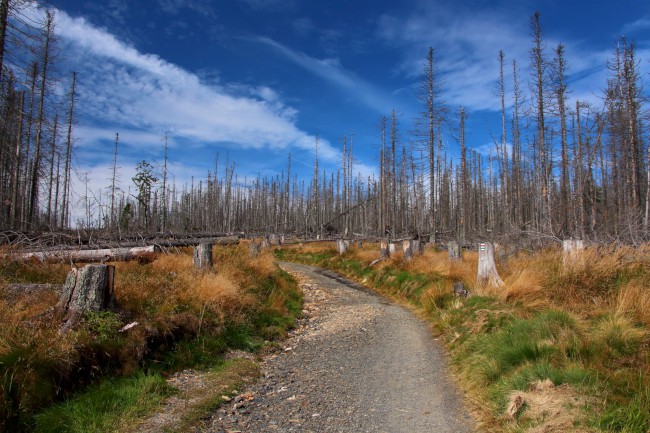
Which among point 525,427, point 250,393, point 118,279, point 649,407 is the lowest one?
point 250,393

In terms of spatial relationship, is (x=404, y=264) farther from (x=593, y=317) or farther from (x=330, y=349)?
(x=593, y=317)

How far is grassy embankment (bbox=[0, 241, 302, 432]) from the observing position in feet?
12.9

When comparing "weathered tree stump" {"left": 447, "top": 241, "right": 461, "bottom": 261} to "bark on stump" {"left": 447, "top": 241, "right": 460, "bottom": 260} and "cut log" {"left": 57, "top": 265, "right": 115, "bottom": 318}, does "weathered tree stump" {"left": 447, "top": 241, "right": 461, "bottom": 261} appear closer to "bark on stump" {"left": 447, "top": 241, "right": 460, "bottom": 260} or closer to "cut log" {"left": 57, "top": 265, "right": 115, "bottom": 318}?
"bark on stump" {"left": 447, "top": 241, "right": 460, "bottom": 260}

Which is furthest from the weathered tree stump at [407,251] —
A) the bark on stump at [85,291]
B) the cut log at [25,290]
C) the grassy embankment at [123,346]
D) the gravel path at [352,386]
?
the cut log at [25,290]

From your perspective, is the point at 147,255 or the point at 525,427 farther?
the point at 147,255

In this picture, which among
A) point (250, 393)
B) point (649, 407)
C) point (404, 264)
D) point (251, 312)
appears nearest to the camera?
point (649, 407)

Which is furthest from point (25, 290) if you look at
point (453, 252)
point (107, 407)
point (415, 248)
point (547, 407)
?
point (415, 248)

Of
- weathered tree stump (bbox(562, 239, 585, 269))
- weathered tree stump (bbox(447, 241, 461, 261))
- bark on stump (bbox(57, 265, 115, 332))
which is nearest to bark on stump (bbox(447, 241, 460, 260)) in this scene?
weathered tree stump (bbox(447, 241, 461, 261))

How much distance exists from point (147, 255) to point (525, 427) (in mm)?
10343

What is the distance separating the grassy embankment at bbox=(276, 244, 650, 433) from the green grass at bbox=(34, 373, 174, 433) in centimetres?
386

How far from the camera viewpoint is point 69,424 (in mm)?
3781

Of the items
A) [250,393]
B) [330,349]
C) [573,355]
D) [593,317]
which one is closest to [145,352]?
[250,393]

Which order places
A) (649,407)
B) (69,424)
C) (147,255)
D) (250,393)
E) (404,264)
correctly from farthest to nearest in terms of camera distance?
1. (404,264)
2. (147,255)
3. (250,393)
4. (69,424)
5. (649,407)

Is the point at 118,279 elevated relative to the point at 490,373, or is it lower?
elevated
